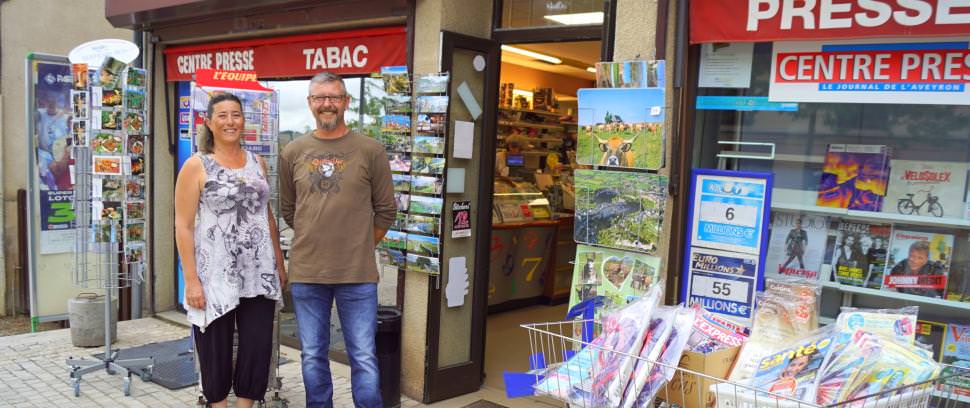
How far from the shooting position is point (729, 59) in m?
3.75

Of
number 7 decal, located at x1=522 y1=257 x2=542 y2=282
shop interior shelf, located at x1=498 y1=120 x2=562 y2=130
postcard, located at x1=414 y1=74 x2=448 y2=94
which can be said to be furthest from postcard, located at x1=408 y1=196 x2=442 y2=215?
shop interior shelf, located at x1=498 y1=120 x2=562 y2=130

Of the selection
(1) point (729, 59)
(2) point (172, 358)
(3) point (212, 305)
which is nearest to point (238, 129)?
(3) point (212, 305)

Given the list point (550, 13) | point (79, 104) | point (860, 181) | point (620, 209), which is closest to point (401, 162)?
point (550, 13)

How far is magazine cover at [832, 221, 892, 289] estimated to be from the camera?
3.56 meters

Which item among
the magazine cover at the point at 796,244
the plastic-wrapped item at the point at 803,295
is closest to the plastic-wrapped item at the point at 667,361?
the plastic-wrapped item at the point at 803,295

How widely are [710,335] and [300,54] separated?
4689mm

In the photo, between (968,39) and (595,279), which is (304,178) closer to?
(595,279)

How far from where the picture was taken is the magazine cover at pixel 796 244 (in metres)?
3.71

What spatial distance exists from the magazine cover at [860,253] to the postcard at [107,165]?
14.9ft

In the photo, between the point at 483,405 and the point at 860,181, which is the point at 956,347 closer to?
the point at 860,181

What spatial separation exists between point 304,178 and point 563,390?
78.3 inches

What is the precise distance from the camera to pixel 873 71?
10.9 ft

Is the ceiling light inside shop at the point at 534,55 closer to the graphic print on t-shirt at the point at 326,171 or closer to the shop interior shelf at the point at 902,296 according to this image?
the graphic print on t-shirt at the point at 326,171

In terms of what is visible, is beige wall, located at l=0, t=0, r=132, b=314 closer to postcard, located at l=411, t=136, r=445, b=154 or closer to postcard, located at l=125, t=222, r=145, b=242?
postcard, located at l=125, t=222, r=145, b=242
